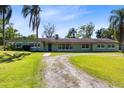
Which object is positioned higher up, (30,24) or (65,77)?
(30,24)

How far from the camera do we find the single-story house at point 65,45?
2290 inches

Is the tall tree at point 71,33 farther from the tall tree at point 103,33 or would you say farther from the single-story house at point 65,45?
the single-story house at point 65,45

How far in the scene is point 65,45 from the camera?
196 feet

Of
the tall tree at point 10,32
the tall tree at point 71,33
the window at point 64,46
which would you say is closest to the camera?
the window at point 64,46

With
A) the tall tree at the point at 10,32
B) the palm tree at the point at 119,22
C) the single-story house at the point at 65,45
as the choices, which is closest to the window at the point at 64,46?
the single-story house at the point at 65,45

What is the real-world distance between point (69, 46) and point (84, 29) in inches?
1267

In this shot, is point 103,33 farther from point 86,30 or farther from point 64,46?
point 64,46

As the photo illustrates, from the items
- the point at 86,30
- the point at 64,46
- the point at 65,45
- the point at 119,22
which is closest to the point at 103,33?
the point at 86,30

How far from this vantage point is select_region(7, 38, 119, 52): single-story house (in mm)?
58162

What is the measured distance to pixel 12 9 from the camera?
49.1 m

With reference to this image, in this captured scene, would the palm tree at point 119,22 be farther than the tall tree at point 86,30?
No

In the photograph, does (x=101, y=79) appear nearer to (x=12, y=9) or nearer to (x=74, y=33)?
(x=12, y=9)

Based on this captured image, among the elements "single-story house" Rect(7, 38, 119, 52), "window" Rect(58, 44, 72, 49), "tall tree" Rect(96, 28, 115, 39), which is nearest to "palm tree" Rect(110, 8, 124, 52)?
"single-story house" Rect(7, 38, 119, 52)

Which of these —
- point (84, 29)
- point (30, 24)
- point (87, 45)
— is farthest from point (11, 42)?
point (84, 29)
